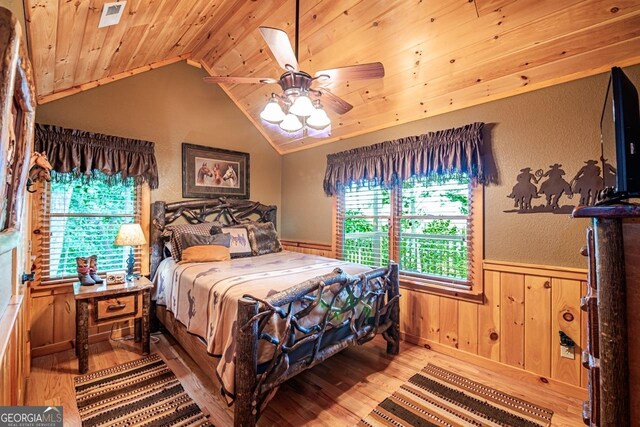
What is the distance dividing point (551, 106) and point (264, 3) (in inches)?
96.4

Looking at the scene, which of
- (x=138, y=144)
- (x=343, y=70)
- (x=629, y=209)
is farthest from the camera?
(x=138, y=144)

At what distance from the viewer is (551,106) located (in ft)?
7.50

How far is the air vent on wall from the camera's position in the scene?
1.90m

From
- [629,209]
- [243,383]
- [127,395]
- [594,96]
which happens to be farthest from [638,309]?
[127,395]

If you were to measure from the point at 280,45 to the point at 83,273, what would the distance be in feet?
8.65

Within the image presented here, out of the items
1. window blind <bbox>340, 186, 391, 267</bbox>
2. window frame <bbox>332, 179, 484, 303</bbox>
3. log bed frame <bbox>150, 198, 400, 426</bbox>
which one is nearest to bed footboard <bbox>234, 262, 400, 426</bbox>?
log bed frame <bbox>150, 198, 400, 426</bbox>

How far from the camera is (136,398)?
208 centimetres

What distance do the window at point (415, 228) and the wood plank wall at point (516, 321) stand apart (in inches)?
9.6

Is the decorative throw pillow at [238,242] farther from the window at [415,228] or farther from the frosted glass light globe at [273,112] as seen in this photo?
the frosted glass light globe at [273,112]

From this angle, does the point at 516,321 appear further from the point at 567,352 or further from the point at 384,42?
the point at 384,42

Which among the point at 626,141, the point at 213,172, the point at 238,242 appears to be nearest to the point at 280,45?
the point at 626,141

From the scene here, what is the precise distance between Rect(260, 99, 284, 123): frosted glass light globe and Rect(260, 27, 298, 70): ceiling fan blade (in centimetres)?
26

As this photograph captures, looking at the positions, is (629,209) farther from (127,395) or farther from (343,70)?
(127,395)

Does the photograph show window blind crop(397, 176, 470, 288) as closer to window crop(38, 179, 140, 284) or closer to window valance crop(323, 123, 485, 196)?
window valance crop(323, 123, 485, 196)
